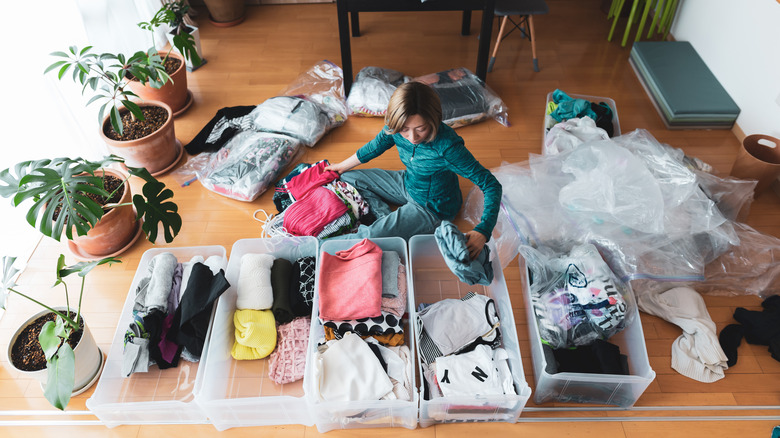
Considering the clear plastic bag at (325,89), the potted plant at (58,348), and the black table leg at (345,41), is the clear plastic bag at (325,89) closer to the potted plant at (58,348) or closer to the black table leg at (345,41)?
the black table leg at (345,41)

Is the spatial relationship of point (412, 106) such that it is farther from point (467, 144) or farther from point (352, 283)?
point (467, 144)

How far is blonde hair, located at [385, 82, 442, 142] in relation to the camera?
5.07 ft

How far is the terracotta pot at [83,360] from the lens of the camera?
5.41ft

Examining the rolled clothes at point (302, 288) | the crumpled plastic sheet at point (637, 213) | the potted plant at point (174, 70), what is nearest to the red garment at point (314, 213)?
the rolled clothes at point (302, 288)

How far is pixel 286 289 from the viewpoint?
73.4 inches

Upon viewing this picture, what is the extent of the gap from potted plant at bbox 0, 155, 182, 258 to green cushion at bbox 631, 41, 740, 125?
8.05ft

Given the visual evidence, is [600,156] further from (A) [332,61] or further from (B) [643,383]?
(A) [332,61]

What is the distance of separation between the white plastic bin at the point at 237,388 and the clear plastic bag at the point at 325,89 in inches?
37.8

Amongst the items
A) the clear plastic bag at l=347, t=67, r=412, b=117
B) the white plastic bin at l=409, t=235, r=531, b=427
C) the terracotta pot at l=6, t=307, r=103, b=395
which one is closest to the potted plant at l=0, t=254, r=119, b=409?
the terracotta pot at l=6, t=307, r=103, b=395

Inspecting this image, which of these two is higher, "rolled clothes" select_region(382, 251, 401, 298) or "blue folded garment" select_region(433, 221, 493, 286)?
"blue folded garment" select_region(433, 221, 493, 286)

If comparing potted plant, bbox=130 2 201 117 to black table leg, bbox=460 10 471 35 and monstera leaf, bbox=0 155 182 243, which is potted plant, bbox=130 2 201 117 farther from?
black table leg, bbox=460 10 471 35

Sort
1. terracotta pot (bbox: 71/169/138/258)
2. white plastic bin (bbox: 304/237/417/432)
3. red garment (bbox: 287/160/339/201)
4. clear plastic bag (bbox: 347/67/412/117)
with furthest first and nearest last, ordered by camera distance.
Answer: clear plastic bag (bbox: 347/67/412/117) < red garment (bbox: 287/160/339/201) < terracotta pot (bbox: 71/169/138/258) < white plastic bin (bbox: 304/237/417/432)

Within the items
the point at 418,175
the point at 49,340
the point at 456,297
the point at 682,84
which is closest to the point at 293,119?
the point at 418,175

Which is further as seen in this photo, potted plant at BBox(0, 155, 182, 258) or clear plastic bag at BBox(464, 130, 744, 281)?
clear plastic bag at BBox(464, 130, 744, 281)
